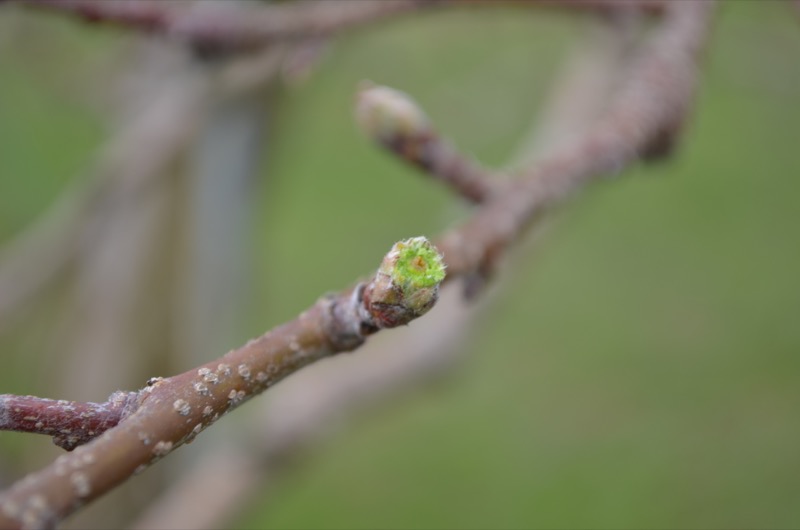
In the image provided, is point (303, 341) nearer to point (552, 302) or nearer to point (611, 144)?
point (611, 144)

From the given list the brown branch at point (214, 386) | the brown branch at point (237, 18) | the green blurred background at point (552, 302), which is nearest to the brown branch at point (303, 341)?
the brown branch at point (214, 386)

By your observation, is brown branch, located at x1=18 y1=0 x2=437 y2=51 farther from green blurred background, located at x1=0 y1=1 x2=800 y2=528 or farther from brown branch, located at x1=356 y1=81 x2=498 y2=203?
green blurred background, located at x1=0 y1=1 x2=800 y2=528

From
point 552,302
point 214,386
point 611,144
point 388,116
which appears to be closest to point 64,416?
point 214,386

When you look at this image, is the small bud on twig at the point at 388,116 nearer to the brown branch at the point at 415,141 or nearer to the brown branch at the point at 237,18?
the brown branch at the point at 415,141

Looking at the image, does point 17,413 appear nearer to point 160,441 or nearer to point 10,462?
point 160,441

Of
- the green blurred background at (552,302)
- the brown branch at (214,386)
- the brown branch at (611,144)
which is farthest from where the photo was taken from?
the green blurred background at (552,302)

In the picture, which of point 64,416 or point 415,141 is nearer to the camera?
point 64,416

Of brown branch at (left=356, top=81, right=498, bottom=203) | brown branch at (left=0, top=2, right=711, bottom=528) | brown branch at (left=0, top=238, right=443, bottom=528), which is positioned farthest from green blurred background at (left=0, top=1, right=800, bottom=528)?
brown branch at (left=0, top=238, right=443, bottom=528)
